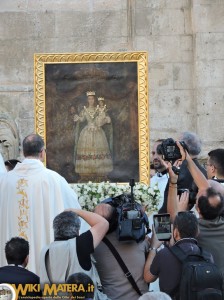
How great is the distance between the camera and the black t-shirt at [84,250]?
780 centimetres

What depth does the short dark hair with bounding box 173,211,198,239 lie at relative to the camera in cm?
780

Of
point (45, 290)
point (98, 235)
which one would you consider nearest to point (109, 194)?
point (98, 235)

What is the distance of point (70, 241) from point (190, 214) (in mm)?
1049

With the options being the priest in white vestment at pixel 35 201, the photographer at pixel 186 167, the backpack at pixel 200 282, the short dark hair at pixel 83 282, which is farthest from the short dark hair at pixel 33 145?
the backpack at pixel 200 282

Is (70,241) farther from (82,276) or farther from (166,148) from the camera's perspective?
(166,148)

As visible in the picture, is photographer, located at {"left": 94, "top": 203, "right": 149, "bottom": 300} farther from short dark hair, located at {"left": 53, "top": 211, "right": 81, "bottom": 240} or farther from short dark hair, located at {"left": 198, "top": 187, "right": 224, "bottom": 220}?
short dark hair, located at {"left": 198, "top": 187, "right": 224, "bottom": 220}

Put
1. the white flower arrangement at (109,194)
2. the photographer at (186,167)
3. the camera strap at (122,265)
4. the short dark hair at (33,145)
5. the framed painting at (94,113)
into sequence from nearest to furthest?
the camera strap at (122,265) → the short dark hair at (33,145) → the photographer at (186,167) → the white flower arrangement at (109,194) → the framed painting at (94,113)

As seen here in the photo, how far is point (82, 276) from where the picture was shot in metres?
7.20

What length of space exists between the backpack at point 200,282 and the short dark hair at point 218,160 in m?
1.82

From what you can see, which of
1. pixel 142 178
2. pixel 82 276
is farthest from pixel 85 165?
pixel 82 276

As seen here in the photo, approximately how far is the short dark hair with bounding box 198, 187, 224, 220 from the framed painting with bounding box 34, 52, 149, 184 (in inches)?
155

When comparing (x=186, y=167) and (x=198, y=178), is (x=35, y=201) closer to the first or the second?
(x=186, y=167)

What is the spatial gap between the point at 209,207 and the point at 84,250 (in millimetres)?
1207

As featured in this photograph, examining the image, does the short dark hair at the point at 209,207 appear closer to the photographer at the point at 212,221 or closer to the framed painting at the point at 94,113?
the photographer at the point at 212,221
